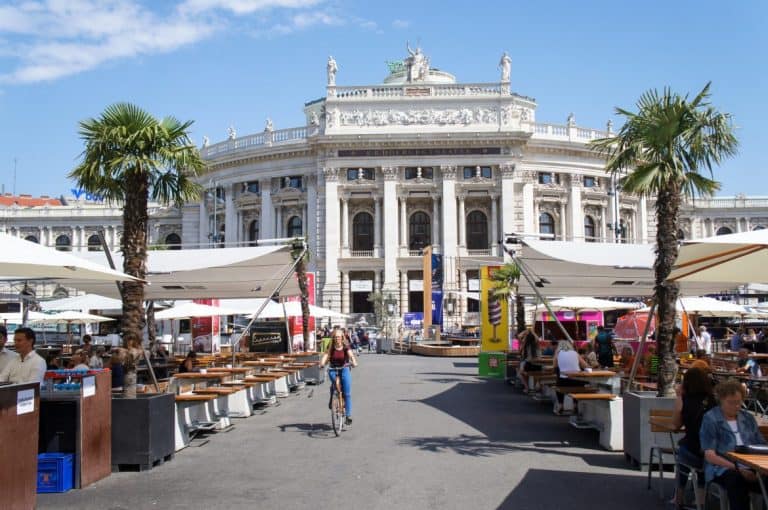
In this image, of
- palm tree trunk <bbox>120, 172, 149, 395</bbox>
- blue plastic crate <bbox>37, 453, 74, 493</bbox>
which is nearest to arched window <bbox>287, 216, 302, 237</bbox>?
palm tree trunk <bbox>120, 172, 149, 395</bbox>

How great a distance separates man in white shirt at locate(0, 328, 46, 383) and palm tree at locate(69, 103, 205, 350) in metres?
2.92

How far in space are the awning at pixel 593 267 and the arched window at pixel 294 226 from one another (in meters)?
42.6

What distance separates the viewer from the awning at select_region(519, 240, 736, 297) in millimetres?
15555

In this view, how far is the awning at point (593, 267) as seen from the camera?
51.0 feet

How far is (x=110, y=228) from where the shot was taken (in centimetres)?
7938

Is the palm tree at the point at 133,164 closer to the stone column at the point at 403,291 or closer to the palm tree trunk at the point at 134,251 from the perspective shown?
the palm tree trunk at the point at 134,251

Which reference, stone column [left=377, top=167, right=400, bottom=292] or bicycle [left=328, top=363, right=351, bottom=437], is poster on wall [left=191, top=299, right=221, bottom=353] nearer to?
stone column [left=377, top=167, right=400, bottom=292]

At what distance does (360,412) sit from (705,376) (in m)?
8.57

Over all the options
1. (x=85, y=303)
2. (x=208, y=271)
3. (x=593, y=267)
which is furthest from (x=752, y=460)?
(x=85, y=303)

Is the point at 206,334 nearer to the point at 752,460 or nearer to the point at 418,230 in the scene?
the point at 418,230

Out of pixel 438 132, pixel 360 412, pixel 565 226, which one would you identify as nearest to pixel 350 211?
pixel 438 132

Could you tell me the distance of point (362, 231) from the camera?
6062cm

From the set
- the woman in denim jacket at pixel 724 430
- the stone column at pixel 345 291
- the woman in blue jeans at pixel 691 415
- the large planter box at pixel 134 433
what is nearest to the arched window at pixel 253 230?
the stone column at pixel 345 291

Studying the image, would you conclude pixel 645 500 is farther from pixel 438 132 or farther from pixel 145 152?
pixel 438 132
